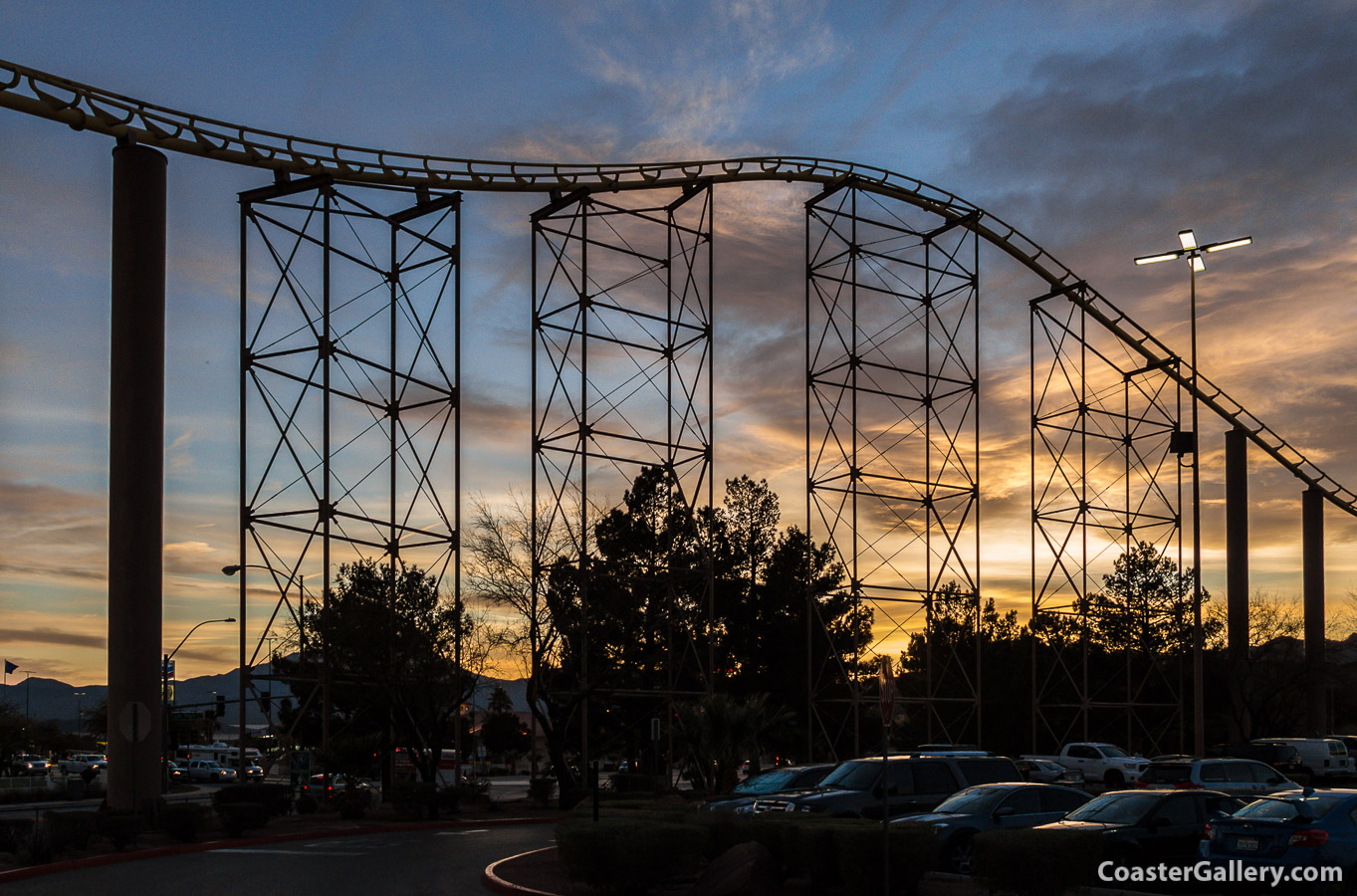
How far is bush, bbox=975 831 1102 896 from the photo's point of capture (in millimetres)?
14227

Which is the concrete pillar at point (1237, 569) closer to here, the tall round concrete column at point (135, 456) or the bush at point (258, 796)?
the bush at point (258, 796)

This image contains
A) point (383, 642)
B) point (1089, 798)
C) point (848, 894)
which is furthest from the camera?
point (383, 642)

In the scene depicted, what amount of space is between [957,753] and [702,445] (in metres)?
20.8

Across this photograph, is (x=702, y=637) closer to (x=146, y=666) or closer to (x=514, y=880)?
(x=146, y=666)

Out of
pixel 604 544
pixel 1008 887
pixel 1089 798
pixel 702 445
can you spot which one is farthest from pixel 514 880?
pixel 604 544

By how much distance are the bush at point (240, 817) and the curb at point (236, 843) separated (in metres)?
0.42

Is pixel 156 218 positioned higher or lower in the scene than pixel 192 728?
higher

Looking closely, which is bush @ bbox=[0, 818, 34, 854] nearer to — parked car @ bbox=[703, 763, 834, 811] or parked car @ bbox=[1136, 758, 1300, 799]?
parked car @ bbox=[703, 763, 834, 811]

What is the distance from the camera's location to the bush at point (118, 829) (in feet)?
76.6

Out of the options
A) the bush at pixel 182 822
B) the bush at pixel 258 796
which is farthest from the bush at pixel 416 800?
the bush at pixel 182 822

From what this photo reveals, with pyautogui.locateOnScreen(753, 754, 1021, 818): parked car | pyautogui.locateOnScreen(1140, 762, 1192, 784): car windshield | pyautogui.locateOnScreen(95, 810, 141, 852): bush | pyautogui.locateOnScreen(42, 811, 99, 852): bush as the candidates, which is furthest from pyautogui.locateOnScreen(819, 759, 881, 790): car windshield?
pyautogui.locateOnScreen(42, 811, 99, 852): bush

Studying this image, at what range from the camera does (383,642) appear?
36000 millimetres

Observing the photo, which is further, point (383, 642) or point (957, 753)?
point (383, 642)

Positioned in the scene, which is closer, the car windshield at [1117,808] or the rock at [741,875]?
the rock at [741,875]
